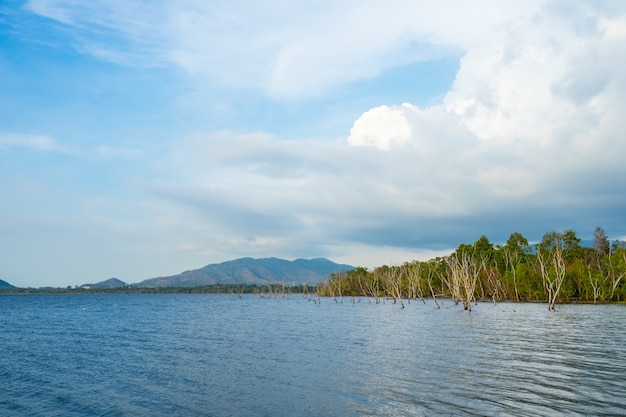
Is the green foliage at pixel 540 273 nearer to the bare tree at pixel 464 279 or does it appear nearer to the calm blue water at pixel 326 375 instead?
the bare tree at pixel 464 279

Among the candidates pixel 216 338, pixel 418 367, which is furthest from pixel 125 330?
pixel 418 367

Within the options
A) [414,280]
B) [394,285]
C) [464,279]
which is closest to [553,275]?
[464,279]

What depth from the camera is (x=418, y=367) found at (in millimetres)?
29125

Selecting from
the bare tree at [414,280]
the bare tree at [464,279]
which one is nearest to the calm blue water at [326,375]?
the bare tree at [464,279]

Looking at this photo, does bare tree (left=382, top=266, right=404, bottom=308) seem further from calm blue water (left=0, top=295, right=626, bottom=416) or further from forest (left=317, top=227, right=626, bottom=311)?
calm blue water (left=0, top=295, right=626, bottom=416)

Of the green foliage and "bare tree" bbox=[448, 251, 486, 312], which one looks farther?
the green foliage

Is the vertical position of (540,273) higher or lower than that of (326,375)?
higher

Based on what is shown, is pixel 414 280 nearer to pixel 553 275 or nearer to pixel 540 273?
pixel 540 273

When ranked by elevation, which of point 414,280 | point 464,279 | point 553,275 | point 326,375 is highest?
point 553,275

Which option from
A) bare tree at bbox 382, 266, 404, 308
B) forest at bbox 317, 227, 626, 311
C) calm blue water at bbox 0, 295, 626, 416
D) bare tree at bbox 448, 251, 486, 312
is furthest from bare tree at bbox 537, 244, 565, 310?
calm blue water at bbox 0, 295, 626, 416

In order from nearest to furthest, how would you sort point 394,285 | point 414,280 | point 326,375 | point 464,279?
point 326,375, point 464,279, point 394,285, point 414,280

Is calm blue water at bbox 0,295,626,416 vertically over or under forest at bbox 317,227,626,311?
under

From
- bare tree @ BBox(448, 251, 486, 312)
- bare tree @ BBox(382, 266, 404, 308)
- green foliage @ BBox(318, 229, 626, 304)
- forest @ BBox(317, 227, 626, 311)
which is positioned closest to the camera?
bare tree @ BBox(448, 251, 486, 312)

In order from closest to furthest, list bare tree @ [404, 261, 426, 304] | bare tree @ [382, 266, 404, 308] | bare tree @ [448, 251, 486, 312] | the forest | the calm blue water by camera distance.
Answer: the calm blue water → bare tree @ [448, 251, 486, 312] → the forest → bare tree @ [382, 266, 404, 308] → bare tree @ [404, 261, 426, 304]
